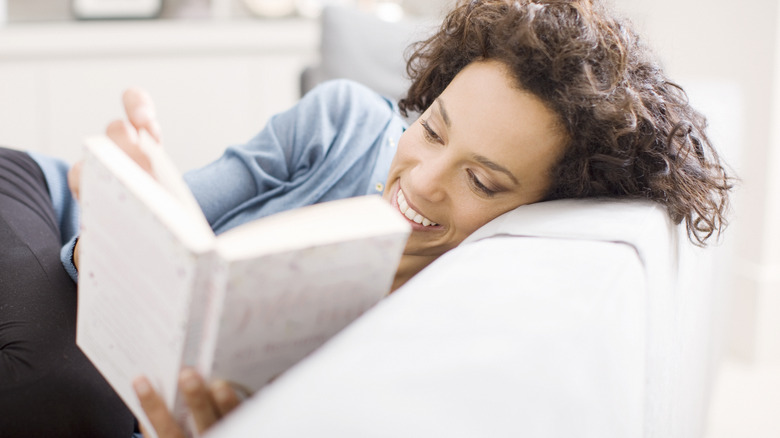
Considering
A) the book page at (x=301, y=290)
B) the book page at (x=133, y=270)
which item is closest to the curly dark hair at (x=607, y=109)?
the book page at (x=301, y=290)

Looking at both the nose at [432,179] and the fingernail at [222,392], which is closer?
the fingernail at [222,392]

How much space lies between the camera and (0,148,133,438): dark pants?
756mm

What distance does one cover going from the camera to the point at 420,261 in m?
0.97

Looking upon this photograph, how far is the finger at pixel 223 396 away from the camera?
0.47 meters

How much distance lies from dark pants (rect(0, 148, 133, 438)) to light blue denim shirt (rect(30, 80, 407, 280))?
0.94 ft

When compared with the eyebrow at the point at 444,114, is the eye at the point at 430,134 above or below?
below

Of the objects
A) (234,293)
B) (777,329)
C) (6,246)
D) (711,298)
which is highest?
(234,293)

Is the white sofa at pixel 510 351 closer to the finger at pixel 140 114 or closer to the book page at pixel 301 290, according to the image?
the book page at pixel 301 290

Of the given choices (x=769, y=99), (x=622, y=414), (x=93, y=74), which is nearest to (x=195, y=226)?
(x=622, y=414)

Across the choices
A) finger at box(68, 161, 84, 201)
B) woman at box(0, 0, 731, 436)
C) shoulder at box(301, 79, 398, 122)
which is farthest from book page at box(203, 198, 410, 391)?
shoulder at box(301, 79, 398, 122)

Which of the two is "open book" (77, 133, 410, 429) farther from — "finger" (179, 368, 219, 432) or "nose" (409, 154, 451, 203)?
"nose" (409, 154, 451, 203)

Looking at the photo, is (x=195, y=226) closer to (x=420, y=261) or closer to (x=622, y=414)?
(x=622, y=414)

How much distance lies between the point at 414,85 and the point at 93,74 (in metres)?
2.06

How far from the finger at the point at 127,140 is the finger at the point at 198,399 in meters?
0.23
